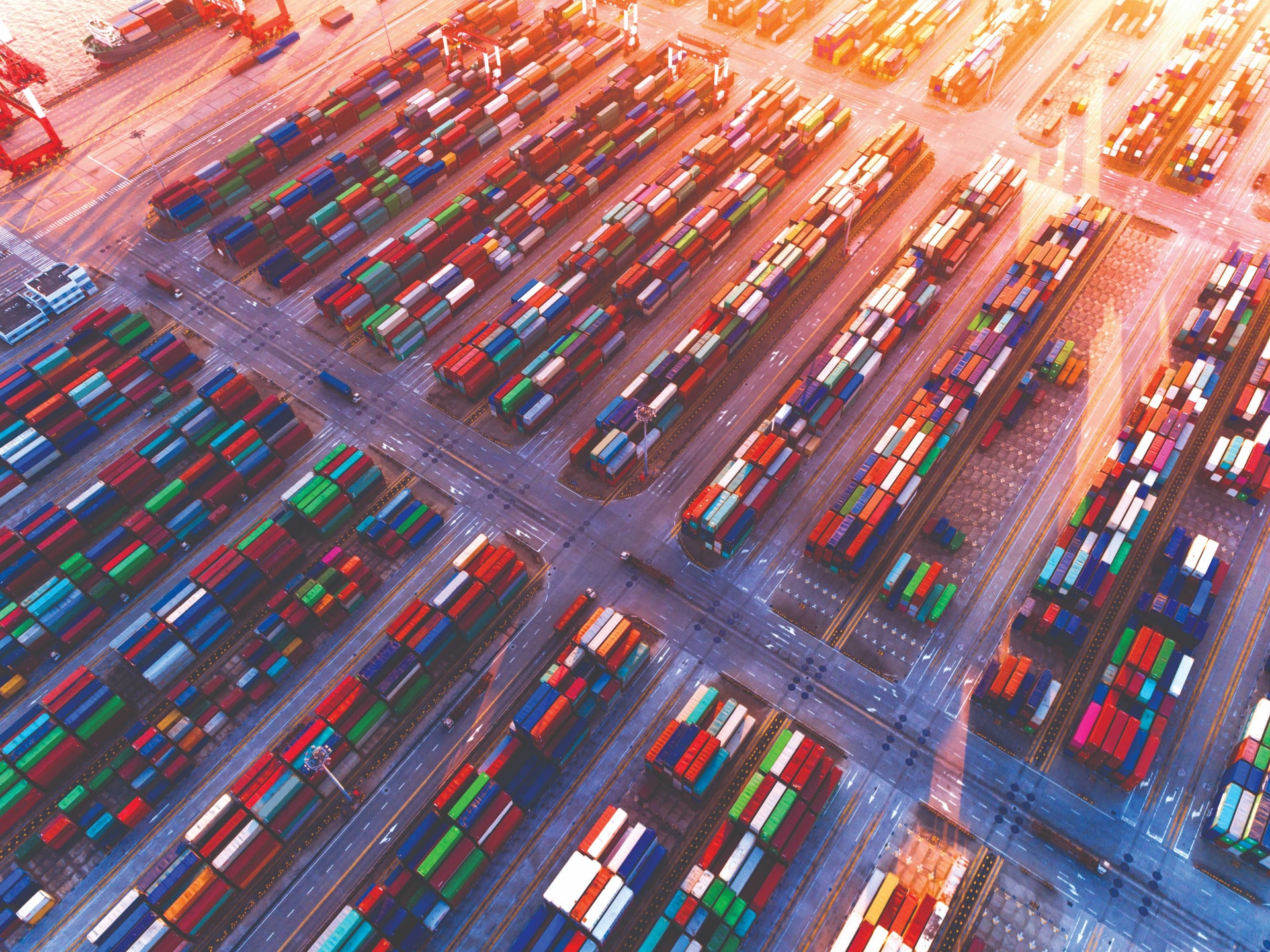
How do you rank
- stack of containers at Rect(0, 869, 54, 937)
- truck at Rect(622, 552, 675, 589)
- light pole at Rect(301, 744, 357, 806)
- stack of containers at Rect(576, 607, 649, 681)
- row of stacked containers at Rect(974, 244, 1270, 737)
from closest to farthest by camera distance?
1. light pole at Rect(301, 744, 357, 806)
2. stack of containers at Rect(0, 869, 54, 937)
3. row of stacked containers at Rect(974, 244, 1270, 737)
4. stack of containers at Rect(576, 607, 649, 681)
5. truck at Rect(622, 552, 675, 589)

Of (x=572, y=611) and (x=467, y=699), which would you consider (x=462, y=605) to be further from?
(x=572, y=611)

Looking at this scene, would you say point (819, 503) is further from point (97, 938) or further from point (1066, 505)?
point (97, 938)

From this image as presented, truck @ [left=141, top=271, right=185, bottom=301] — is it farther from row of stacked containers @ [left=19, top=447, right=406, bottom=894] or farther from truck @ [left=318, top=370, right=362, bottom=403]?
row of stacked containers @ [left=19, top=447, right=406, bottom=894]

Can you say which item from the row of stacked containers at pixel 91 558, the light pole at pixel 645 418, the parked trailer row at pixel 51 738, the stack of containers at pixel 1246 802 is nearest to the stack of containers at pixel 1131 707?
the stack of containers at pixel 1246 802

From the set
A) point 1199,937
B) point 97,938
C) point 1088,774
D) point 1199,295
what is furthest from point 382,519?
point 1199,295

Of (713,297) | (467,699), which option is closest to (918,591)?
(467,699)

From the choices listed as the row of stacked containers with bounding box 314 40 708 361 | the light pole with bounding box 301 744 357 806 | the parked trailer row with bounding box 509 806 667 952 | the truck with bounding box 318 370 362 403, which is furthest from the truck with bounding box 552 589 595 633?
the truck with bounding box 318 370 362 403
